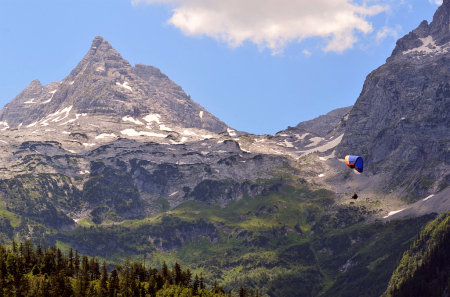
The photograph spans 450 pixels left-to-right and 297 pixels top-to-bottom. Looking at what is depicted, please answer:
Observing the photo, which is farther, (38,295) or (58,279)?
(58,279)

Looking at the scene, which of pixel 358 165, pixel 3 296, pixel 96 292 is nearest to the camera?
pixel 358 165

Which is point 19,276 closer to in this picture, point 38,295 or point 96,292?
point 38,295

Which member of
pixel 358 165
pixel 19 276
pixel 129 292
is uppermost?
pixel 358 165

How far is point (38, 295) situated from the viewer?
18212 centimetres

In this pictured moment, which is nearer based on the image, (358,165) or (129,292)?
(358,165)

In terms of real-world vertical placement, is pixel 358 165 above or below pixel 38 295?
above

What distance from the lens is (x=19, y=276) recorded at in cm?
19450

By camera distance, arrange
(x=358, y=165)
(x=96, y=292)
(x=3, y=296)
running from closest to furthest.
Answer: (x=358, y=165) < (x=3, y=296) < (x=96, y=292)

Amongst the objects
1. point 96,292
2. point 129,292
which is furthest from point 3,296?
point 129,292

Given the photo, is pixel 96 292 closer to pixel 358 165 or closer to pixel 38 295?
pixel 38 295

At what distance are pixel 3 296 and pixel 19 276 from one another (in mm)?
18160

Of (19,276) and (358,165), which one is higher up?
(358,165)

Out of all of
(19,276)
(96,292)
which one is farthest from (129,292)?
(19,276)

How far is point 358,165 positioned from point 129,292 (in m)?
109
